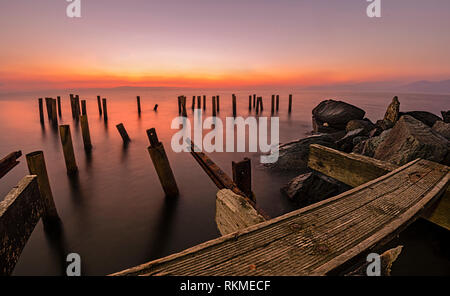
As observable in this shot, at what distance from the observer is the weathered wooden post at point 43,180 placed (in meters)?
5.04

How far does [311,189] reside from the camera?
6090 mm

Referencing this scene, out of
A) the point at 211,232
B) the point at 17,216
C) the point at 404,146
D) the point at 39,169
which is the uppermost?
the point at 404,146

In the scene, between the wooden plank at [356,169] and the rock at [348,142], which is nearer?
the wooden plank at [356,169]

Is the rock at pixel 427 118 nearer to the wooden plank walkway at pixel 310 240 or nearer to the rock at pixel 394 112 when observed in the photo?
the rock at pixel 394 112

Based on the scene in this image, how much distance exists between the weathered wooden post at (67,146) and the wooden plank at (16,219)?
25.5 feet

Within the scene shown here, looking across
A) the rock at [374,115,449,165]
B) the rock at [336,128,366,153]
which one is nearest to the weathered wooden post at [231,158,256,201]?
the rock at [374,115,449,165]

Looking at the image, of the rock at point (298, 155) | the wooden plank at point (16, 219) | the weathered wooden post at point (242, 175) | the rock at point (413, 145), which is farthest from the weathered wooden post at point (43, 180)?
the rock at point (298, 155)

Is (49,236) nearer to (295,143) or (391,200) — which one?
(391,200)

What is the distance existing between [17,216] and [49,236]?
15.8 ft

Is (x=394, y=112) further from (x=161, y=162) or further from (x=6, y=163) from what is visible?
(x=6, y=163)

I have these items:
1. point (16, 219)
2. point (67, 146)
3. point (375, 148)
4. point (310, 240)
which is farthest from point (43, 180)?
point (375, 148)

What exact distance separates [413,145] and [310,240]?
3124 millimetres
